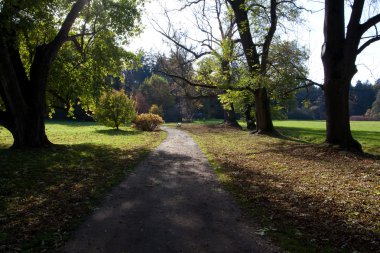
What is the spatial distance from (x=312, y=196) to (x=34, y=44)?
54.8ft

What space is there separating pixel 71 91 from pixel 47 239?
50.9ft

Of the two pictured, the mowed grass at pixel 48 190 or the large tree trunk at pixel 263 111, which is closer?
the mowed grass at pixel 48 190

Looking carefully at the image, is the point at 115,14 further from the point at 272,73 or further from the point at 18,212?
the point at 18,212

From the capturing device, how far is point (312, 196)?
7.40 meters

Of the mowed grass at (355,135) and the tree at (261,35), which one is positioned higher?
the tree at (261,35)

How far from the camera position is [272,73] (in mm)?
21047

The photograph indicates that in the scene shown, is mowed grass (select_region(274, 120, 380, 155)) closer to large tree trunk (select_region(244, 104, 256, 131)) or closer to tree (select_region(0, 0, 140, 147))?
large tree trunk (select_region(244, 104, 256, 131))

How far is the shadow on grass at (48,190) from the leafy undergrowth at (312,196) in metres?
3.23

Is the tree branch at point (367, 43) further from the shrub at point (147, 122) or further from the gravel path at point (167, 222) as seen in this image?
the shrub at point (147, 122)

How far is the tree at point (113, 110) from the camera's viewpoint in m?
34.2

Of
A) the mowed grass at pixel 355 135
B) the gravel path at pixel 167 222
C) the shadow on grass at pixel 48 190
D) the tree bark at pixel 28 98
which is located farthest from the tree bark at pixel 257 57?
the gravel path at pixel 167 222

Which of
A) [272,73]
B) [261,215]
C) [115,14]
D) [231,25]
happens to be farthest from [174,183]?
[231,25]

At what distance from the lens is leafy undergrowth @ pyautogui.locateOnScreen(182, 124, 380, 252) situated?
5.07 metres

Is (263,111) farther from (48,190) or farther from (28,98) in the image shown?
(48,190)
